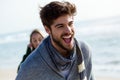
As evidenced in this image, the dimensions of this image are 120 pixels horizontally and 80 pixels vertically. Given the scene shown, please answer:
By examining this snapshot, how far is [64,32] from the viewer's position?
411 cm

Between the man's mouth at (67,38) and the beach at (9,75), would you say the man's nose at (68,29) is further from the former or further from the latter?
the beach at (9,75)

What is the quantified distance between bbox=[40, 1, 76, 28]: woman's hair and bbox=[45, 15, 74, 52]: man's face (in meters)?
0.05

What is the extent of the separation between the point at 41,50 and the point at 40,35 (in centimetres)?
262

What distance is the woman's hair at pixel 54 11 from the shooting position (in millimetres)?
4203

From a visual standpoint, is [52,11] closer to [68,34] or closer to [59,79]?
[68,34]

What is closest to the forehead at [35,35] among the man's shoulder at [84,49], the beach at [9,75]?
the man's shoulder at [84,49]

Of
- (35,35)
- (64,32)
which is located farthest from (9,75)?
(64,32)

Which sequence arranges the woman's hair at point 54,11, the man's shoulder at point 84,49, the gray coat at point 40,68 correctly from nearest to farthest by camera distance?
the woman's hair at point 54,11
the gray coat at point 40,68
the man's shoulder at point 84,49

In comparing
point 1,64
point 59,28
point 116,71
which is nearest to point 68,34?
point 59,28

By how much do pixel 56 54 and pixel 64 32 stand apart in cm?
31

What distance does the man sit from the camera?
417 centimetres

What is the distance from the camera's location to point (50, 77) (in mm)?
4383

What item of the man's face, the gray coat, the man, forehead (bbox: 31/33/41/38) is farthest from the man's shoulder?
forehead (bbox: 31/33/41/38)

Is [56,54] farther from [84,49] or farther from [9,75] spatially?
[9,75]
